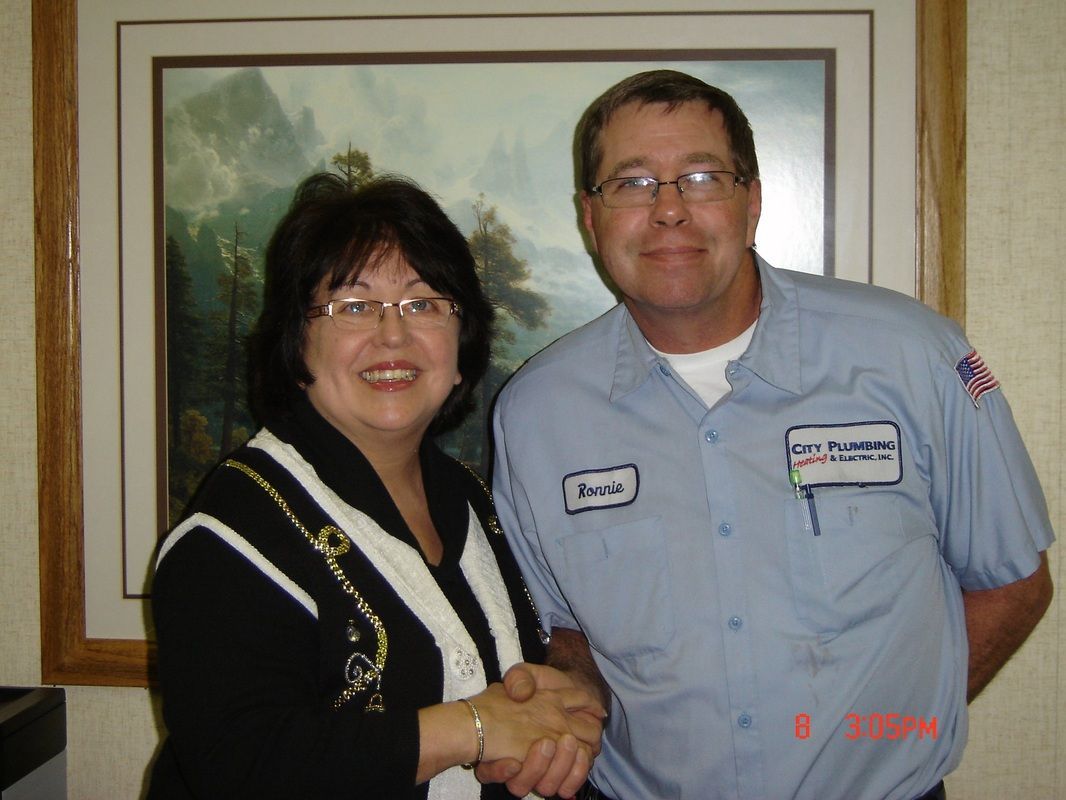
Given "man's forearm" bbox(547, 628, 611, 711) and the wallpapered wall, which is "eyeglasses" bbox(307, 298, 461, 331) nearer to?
"man's forearm" bbox(547, 628, 611, 711)

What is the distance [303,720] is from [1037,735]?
162cm

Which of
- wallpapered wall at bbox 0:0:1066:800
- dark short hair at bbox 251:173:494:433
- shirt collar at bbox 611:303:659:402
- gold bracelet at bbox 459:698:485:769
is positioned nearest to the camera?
gold bracelet at bbox 459:698:485:769

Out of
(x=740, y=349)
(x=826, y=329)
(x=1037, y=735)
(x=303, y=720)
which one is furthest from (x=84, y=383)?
(x=1037, y=735)

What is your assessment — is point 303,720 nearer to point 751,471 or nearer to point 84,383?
point 751,471

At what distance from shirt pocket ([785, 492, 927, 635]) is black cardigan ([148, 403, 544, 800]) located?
59 centimetres

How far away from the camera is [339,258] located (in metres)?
1.51

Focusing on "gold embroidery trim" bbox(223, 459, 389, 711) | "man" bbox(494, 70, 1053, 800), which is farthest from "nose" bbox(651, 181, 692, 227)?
"gold embroidery trim" bbox(223, 459, 389, 711)

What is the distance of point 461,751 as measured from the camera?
50.9 inches

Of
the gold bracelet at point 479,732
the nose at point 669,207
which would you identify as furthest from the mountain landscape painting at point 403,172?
the gold bracelet at point 479,732

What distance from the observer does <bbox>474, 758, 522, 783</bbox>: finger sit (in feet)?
4.41

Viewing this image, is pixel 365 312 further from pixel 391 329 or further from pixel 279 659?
pixel 279 659

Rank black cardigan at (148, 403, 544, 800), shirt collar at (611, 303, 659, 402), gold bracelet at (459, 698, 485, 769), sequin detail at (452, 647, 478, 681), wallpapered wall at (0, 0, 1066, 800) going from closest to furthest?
black cardigan at (148, 403, 544, 800), gold bracelet at (459, 698, 485, 769), sequin detail at (452, 647, 478, 681), shirt collar at (611, 303, 659, 402), wallpapered wall at (0, 0, 1066, 800)

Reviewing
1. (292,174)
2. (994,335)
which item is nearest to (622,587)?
(994,335)

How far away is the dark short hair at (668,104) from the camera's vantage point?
1.57 metres
